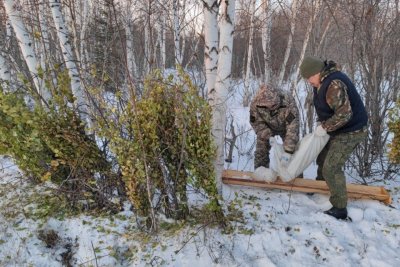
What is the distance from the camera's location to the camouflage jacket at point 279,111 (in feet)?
11.8

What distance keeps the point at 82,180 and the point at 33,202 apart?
0.83 m

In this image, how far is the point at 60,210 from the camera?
3430 millimetres

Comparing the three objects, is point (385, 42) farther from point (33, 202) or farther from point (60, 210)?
point (33, 202)

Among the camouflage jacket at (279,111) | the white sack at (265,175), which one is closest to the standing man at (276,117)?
the camouflage jacket at (279,111)

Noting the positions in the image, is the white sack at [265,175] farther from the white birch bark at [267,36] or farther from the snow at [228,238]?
the white birch bark at [267,36]

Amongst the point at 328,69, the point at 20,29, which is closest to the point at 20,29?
the point at 20,29

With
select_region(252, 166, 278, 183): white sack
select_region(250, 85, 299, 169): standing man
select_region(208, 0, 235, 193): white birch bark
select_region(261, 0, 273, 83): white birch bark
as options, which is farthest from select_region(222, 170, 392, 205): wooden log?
select_region(261, 0, 273, 83): white birch bark

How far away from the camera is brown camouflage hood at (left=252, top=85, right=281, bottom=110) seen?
11.7 ft

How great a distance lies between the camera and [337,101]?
3039 mm

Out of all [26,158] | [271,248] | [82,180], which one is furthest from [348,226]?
[26,158]

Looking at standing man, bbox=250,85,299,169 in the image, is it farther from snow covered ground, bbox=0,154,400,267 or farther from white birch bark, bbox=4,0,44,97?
white birch bark, bbox=4,0,44,97

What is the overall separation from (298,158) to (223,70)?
1319 mm

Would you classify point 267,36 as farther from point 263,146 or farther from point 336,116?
point 336,116

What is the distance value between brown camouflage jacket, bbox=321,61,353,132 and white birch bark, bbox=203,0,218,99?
111 cm
